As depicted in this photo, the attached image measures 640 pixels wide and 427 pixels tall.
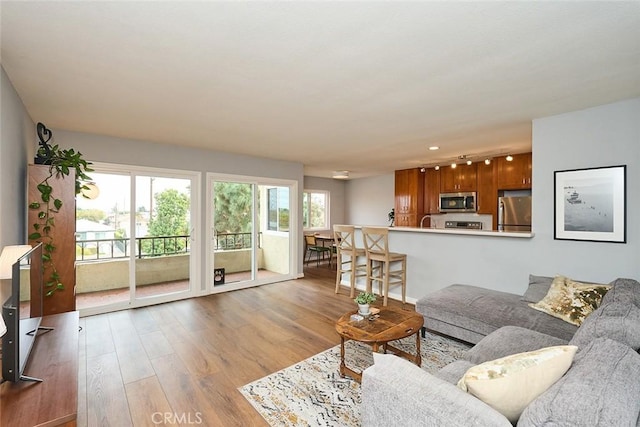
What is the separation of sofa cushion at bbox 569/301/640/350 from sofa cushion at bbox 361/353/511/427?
92cm

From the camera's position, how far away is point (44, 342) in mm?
1944

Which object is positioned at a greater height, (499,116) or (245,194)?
(499,116)

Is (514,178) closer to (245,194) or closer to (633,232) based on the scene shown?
(633,232)

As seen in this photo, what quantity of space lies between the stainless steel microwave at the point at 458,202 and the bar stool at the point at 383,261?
2.56 m

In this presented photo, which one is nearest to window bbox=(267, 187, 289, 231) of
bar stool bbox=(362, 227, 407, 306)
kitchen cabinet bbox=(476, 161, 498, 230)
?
bar stool bbox=(362, 227, 407, 306)

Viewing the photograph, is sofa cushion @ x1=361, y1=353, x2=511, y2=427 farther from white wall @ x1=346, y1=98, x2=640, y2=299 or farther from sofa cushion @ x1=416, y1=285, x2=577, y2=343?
white wall @ x1=346, y1=98, x2=640, y2=299

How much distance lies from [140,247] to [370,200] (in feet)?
19.5

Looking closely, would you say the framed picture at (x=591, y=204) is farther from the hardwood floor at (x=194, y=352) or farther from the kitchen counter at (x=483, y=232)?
the hardwood floor at (x=194, y=352)

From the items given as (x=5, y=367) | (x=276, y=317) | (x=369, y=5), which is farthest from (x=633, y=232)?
(x=5, y=367)

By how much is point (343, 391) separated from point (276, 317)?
1748 millimetres

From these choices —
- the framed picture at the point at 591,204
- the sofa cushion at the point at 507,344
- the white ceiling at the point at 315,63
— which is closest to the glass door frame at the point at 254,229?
the white ceiling at the point at 315,63

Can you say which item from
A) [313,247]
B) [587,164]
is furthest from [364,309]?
[313,247]

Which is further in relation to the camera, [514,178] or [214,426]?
[514,178]

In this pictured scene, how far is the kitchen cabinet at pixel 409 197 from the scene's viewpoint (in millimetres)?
7016
